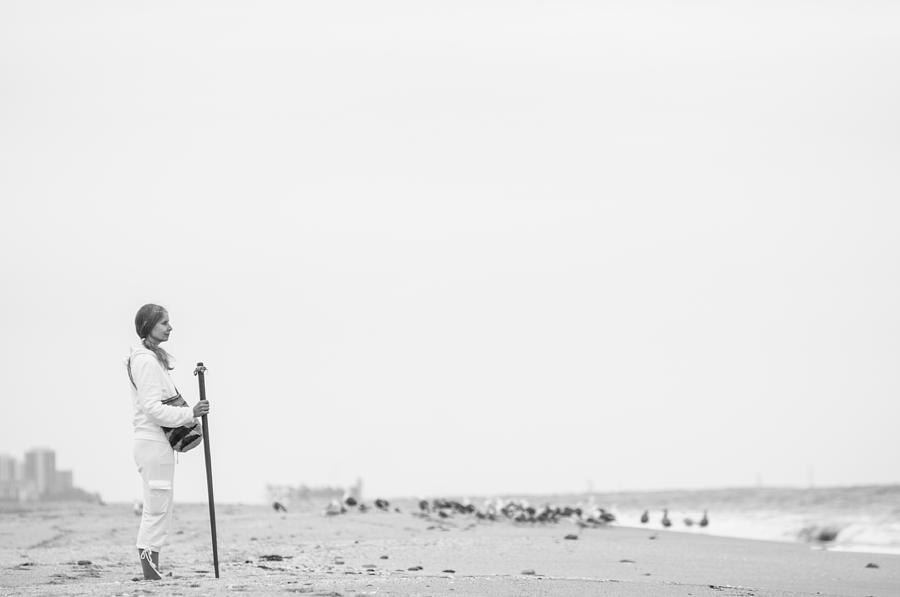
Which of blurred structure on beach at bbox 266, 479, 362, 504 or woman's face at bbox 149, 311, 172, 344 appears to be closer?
woman's face at bbox 149, 311, 172, 344

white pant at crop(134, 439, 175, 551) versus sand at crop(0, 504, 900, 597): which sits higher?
white pant at crop(134, 439, 175, 551)

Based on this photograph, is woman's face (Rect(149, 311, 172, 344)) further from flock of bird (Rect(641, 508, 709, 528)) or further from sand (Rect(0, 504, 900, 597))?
flock of bird (Rect(641, 508, 709, 528))

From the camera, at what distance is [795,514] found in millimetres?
26891

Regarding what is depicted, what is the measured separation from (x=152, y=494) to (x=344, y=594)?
1853mm

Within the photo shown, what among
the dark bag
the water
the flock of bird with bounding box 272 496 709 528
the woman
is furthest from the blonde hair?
the water

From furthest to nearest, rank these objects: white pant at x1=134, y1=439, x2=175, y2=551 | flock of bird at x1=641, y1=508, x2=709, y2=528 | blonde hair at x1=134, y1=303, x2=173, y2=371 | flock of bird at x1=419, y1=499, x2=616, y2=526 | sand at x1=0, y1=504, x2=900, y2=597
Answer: flock of bird at x1=641, y1=508, x2=709, y2=528, flock of bird at x1=419, y1=499, x2=616, y2=526, blonde hair at x1=134, y1=303, x2=173, y2=371, white pant at x1=134, y1=439, x2=175, y2=551, sand at x1=0, y1=504, x2=900, y2=597

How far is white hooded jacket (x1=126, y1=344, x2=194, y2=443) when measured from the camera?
8.35 meters

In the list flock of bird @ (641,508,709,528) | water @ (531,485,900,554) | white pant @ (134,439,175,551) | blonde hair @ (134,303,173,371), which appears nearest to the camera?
white pant @ (134,439,175,551)

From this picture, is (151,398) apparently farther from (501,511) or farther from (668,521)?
(668,521)

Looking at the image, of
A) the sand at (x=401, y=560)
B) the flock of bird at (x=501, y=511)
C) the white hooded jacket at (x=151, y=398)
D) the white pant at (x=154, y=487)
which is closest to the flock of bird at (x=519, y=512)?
the flock of bird at (x=501, y=511)

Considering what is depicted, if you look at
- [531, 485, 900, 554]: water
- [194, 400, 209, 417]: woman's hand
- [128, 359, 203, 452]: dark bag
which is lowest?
[531, 485, 900, 554]: water

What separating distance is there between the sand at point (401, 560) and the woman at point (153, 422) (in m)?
0.40

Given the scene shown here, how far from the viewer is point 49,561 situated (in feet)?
36.7

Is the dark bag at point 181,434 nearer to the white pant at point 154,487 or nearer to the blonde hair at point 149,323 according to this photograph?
the white pant at point 154,487
